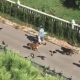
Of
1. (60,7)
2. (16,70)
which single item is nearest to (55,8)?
(60,7)

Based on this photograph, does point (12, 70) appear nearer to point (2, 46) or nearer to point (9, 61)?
point (9, 61)

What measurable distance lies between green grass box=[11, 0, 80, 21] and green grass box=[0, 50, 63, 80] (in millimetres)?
14057

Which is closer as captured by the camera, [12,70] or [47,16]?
[12,70]

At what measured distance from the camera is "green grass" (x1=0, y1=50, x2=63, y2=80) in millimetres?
17953

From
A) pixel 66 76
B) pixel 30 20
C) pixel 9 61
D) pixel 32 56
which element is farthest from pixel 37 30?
pixel 9 61

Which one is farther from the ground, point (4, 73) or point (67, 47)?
point (4, 73)

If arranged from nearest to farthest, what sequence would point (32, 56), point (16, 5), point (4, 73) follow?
point (4, 73) < point (32, 56) < point (16, 5)

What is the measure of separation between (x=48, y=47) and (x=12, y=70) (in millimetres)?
12617

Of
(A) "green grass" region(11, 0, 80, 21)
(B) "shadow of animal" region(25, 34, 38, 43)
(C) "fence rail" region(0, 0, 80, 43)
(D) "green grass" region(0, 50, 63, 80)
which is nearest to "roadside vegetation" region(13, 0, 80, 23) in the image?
(A) "green grass" region(11, 0, 80, 21)

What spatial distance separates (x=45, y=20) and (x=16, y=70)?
47.8ft

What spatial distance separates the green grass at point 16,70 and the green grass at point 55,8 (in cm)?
1406

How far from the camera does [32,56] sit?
29328 millimetres

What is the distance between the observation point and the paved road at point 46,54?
28234mm

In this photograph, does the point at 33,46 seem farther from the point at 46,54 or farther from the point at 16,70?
the point at 16,70
